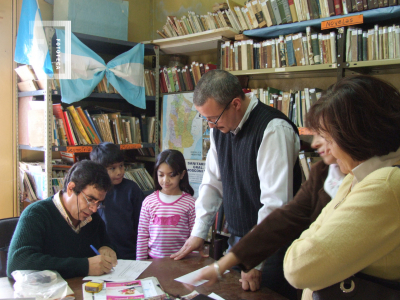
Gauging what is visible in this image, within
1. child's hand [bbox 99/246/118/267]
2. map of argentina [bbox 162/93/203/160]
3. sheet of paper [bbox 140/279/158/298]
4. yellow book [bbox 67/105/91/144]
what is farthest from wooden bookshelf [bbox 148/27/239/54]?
sheet of paper [bbox 140/279/158/298]

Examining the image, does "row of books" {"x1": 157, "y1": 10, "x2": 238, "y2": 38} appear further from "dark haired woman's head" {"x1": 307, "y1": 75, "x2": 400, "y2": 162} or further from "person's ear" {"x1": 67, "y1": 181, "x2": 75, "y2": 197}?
"dark haired woman's head" {"x1": 307, "y1": 75, "x2": 400, "y2": 162}

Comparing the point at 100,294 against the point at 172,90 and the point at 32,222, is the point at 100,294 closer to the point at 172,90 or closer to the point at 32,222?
the point at 32,222

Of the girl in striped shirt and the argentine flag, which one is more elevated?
the argentine flag

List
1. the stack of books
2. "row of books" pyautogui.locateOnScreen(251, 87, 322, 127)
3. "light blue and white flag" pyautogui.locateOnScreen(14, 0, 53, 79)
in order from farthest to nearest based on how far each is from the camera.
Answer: "light blue and white flag" pyautogui.locateOnScreen(14, 0, 53, 79) < "row of books" pyautogui.locateOnScreen(251, 87, 322, 127) < the stack of books

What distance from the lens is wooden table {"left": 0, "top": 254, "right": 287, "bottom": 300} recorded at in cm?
126

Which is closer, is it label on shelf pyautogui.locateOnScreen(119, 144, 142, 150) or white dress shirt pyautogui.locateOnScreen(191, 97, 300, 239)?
white dress shirt pyautogui.locateOnScreen(191, 97, 300, 239)

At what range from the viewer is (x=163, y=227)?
6.73ft

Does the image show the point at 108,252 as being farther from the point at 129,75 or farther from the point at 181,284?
the point at 129,75

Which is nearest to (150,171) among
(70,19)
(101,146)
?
(101,146)

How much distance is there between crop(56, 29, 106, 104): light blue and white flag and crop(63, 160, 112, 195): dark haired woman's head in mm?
1444

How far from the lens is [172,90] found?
3568 millimetres

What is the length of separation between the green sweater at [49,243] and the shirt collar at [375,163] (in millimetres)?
1164

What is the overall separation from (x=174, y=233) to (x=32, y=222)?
0.84 meters

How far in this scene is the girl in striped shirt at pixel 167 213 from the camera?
204cm
